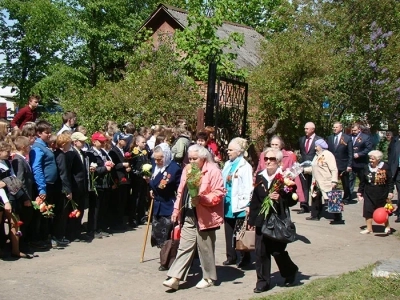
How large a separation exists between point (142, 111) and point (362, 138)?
A: 6.08 m

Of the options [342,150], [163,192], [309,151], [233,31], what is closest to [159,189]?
[163,192]

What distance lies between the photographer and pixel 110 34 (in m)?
34.7

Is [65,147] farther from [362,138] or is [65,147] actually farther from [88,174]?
[362,138]

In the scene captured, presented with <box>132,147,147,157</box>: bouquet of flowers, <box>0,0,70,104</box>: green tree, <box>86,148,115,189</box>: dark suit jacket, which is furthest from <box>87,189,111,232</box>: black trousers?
<box>0,0,70,104</box>: green tree

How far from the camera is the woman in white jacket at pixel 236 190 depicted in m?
8.73

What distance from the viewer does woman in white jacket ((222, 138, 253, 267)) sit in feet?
28.6

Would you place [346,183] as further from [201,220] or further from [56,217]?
[201,220]

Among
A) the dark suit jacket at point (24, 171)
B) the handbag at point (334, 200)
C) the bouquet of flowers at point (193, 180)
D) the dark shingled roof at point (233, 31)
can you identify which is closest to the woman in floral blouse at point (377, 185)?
the handbag at point (334, 200)

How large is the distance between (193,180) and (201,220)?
1.92ft

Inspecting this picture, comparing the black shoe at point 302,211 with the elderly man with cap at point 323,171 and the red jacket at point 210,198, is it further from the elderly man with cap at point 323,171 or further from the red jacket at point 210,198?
the red jacket at point 210,198

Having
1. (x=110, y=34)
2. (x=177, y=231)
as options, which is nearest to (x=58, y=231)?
(x=177, y=231)

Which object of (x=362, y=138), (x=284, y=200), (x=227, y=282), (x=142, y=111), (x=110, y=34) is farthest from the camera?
(x=110, y=34)

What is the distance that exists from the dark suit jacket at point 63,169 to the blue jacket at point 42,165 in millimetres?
95

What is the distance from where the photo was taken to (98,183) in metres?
10.7
